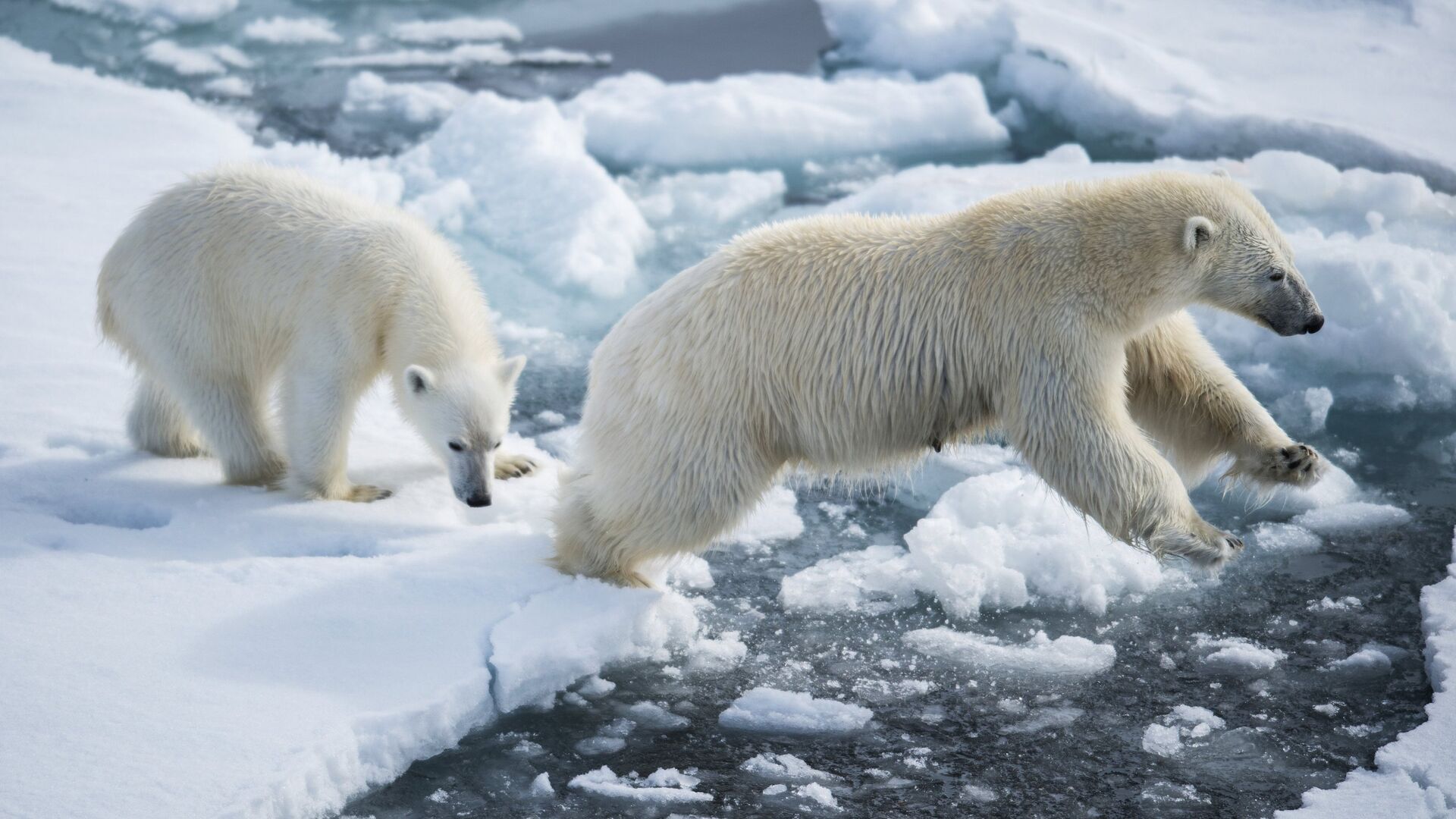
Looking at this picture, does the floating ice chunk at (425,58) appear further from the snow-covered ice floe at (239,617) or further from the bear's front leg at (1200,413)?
the bear's front leg at (1200,413)

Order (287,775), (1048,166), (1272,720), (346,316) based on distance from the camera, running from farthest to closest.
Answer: (1048,166) < (346,316) < (1272,720) < (287,775)

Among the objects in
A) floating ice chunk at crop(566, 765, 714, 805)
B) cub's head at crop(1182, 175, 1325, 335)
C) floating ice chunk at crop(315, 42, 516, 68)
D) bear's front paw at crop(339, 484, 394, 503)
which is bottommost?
floating ice chunk at crop(566, 765, 714, 805)

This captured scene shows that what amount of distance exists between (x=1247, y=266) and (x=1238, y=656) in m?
1.17

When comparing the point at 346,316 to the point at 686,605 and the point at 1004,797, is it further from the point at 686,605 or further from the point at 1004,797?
the point at 1004,797

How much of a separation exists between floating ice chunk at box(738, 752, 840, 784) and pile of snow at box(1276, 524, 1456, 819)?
113cm

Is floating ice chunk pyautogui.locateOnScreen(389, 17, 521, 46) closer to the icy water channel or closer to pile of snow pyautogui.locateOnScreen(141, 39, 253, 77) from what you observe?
pile of snow pyautogui.locateOnScreen(141, 39, 253, 77)

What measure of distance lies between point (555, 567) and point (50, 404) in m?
2.28

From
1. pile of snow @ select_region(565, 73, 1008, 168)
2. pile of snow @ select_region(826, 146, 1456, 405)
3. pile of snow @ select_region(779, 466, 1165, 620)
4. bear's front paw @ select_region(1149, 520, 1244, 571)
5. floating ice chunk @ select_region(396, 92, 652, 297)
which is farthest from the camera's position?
pile of snow @ select_region(565, 73, 1008, 168)

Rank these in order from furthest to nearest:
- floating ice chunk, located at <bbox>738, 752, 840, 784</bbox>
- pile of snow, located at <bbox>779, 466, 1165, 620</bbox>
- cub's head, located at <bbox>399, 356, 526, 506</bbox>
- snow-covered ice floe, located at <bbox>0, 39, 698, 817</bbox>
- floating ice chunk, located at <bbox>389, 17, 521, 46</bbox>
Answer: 1. floating ice chunk, located at <bbox>389, 17, 521, 46</bbox>
2. cub's head, located at <bbox>399, 356, 526, 506</bbox>
3. pile of snow, located at <bbox>779, 466, 1165, 620</bbox>
4. floating ice chunk, located at <bbox>738, 752, 840, 784</bbox>
5. snow-covered ice floe, located at <bbox>0, 39, 698, 817</bbox>

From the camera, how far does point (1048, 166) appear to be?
771 cm

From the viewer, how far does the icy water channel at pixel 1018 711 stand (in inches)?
130

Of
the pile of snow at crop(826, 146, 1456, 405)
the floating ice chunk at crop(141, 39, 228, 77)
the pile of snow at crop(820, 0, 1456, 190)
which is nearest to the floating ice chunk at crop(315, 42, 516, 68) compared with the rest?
the floating ice chunk at crop(141, 39, 228, 77)

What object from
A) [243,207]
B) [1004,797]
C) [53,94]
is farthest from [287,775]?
[53,94]

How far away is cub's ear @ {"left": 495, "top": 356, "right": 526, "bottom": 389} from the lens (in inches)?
177
